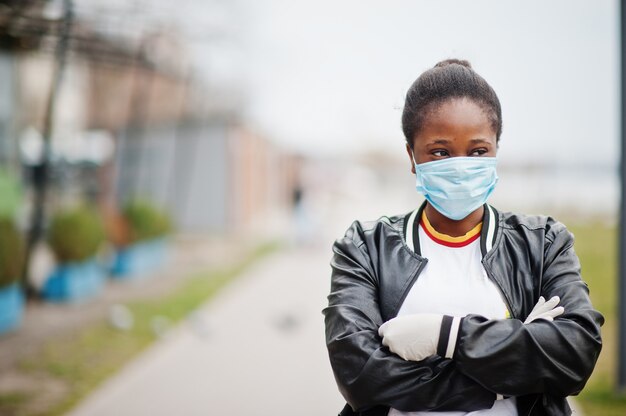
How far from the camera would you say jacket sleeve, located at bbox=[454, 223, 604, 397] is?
1558mm

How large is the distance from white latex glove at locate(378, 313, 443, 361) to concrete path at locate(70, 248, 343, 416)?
2961 millimetres

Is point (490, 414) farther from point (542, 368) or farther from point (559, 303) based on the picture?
point (559, 303)

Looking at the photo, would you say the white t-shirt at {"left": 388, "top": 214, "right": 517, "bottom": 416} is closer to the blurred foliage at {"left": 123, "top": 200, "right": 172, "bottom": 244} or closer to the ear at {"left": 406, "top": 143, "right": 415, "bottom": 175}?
the ear at {"left": 406, "top": 143, "right": 415, "bottom": 175}

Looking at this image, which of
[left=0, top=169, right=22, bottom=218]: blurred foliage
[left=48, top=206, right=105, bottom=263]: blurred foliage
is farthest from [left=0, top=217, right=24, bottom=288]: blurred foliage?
[left=48, top=206, right=105, bottom=263]: blurred foliage

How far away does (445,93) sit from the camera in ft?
5.61

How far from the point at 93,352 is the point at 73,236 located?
110 inches

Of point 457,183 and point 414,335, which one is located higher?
point 457,183

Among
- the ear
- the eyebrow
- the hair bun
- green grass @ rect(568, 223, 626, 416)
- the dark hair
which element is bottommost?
green grass @ rect(568, 223, 626, 416)

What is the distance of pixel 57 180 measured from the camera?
17.3 meters

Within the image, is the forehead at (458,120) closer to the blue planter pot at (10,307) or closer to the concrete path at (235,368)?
the concrete path at (235,368)

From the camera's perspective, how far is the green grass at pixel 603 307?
177 inches

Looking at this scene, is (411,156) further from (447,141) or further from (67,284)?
(67,284)

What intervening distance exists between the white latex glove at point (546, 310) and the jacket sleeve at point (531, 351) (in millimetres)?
20

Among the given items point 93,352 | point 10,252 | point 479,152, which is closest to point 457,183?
point 479,152
